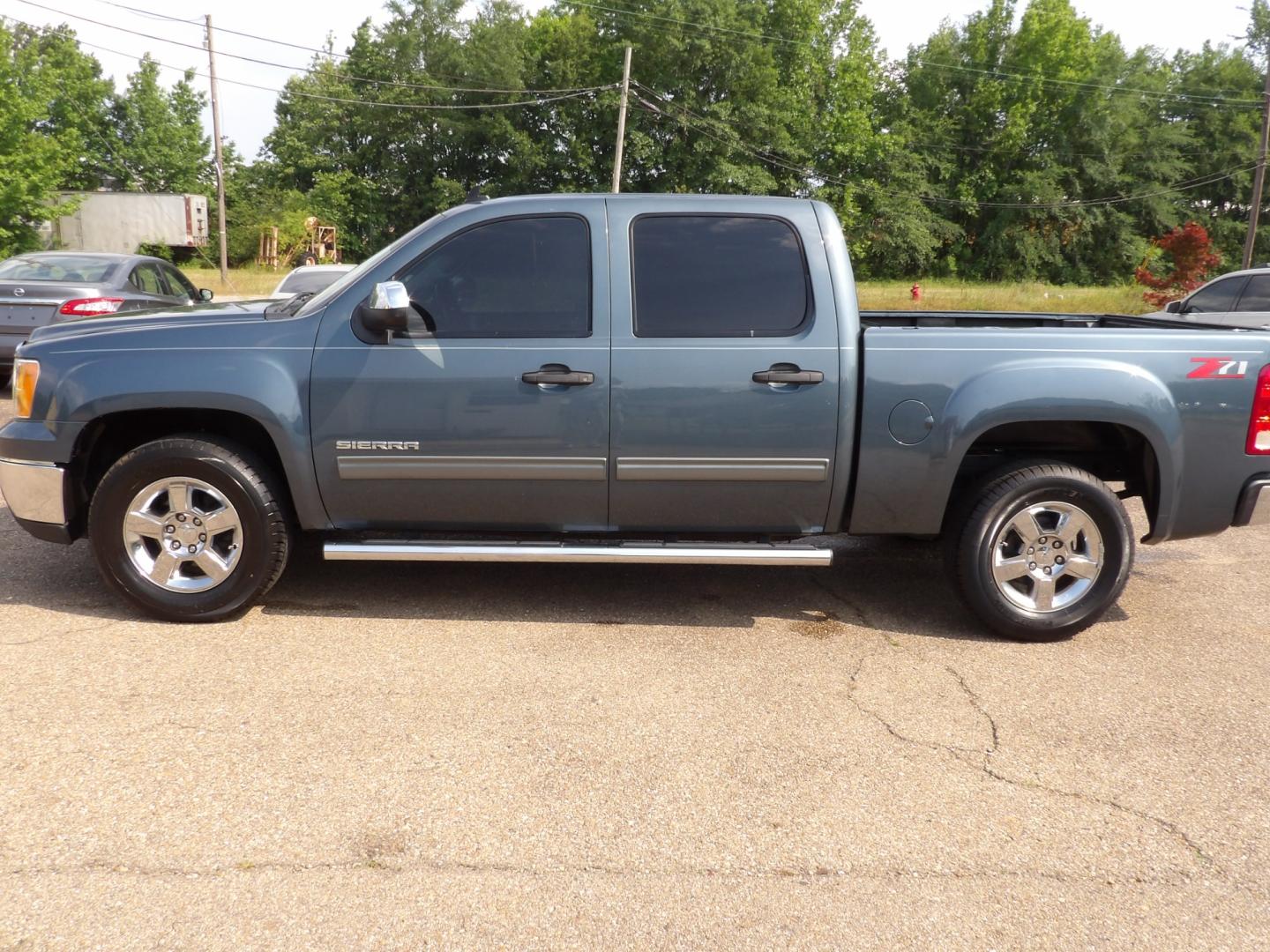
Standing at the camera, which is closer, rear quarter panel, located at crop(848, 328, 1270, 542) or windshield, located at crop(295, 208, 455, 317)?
rear quarter panel, located at crop(848, 328, 1270, 542)

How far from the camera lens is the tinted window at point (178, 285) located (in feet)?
39.5

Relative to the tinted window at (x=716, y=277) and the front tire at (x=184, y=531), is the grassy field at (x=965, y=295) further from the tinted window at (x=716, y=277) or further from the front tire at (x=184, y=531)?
the front tire at (x=184, y=531)

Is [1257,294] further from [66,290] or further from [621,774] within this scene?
[66,290]

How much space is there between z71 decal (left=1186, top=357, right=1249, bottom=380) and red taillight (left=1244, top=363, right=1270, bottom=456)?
92 millimetres

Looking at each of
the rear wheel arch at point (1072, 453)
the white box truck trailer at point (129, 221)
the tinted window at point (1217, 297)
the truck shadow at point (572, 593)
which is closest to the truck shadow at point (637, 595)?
the truck shadow at point (572, 593)

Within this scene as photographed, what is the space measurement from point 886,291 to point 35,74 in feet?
101

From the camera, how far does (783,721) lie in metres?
3.70

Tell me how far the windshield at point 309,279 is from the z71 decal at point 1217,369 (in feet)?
29.1

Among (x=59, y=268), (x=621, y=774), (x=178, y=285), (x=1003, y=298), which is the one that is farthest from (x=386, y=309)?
(x=1003, y=298)

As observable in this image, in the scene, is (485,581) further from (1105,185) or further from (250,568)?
(1105,185)

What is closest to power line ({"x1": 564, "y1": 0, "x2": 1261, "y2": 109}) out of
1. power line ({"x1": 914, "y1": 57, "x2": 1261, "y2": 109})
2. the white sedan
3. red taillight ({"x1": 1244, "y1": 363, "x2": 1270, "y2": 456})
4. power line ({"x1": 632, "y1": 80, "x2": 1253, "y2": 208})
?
power line ({"x1": 914, "y1": 57, "x2": 1261, "y2": 109})

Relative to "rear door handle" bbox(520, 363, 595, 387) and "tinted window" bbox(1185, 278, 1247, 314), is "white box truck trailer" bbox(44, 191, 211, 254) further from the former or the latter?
"rear door handle" bbox(520, 363, 595, 387)

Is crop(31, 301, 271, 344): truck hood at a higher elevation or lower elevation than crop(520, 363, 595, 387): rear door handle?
higher

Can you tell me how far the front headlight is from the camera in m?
4.52
